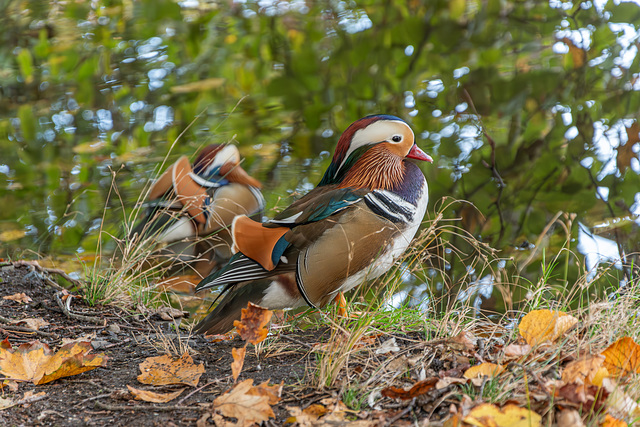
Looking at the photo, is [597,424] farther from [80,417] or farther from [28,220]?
[28,220]

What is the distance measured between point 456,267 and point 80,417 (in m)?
2.24

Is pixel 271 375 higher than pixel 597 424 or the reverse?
the reverse

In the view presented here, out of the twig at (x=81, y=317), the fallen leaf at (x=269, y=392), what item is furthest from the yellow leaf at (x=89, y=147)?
the fallen leaf at (x=269, y=392)

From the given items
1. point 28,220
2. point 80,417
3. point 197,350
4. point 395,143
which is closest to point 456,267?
point 395,143

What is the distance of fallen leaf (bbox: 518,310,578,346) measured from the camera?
1603 mm

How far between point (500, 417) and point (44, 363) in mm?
1323

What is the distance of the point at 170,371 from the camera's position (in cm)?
169

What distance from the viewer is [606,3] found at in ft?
12.9

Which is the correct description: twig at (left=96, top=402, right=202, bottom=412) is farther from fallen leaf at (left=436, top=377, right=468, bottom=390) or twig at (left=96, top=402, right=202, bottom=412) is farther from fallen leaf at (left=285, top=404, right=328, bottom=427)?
fallen leaf at (left=436, top=377, right=468, bottom=390)

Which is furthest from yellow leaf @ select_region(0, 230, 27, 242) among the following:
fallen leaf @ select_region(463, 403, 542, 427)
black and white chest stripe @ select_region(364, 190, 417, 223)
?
fallen leaf @ select_region(463, 403, 542, 427)

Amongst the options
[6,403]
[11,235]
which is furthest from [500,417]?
[11,235]

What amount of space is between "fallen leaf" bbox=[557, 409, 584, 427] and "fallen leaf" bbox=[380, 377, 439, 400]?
291 millimetres

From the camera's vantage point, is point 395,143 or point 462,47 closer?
point 395,143

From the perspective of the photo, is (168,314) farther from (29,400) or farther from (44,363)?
(29,400)
